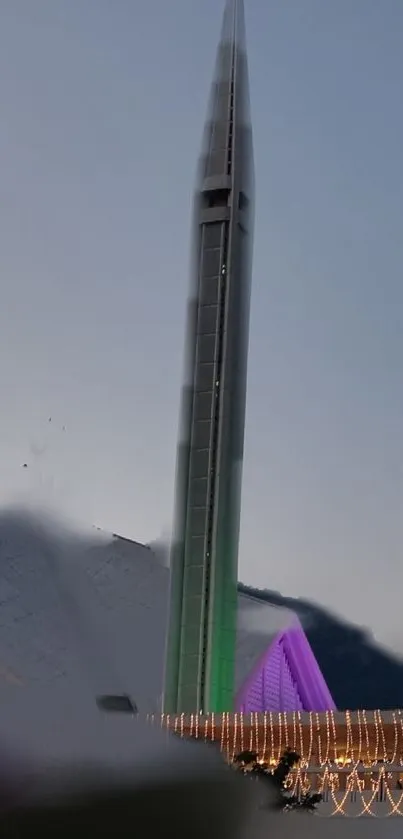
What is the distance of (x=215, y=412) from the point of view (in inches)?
789

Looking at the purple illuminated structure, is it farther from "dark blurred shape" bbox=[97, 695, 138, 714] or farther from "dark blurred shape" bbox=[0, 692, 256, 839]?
"dark blurred shape" bbox=[0, 692, 256, 839]

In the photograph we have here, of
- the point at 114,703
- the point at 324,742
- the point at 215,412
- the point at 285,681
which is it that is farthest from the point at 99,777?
the point at 285,681

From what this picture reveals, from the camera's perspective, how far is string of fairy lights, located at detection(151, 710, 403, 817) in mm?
15945

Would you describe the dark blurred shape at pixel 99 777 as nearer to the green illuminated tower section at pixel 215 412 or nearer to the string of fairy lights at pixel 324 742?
the string of fairy lights at pixel 324 742

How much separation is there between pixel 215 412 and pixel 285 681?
24.1ft

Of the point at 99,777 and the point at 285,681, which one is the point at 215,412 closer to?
the point at 285,681

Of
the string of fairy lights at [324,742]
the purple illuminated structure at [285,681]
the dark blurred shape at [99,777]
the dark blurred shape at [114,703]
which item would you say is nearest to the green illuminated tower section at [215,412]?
the string of fairy lights at [324,742]

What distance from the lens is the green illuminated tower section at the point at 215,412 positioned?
19250mm

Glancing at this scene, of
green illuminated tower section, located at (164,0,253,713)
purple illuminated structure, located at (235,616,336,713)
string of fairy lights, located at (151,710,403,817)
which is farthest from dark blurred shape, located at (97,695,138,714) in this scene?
purple illuminated structure, located at (235,616,336,713)

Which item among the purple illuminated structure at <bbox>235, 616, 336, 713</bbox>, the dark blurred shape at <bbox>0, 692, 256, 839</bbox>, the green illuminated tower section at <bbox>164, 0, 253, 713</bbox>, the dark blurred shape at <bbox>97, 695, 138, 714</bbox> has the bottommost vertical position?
the dark blurred shape at <bbox>0, 692, 256, 839</bbox>

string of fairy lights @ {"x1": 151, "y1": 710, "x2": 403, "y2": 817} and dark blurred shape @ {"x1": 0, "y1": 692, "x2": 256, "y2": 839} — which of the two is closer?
dark blurred shape @ {"x1": 0, "y1": 692, "x2": 256, "y2": 839}

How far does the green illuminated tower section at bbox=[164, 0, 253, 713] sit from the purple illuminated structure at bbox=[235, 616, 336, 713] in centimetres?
245

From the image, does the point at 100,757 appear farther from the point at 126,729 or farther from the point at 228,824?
the point at 228,824

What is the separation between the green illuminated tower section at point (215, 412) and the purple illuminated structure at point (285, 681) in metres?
2.45
